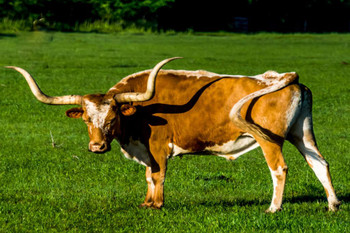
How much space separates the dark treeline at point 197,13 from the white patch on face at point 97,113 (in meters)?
48.1

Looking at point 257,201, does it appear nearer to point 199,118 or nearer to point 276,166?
point 276,166

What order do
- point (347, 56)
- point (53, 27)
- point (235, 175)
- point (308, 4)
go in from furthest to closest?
point (308, 4)
point (53, 27)
point (347, 56)
point (235, 175)

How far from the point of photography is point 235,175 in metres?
11.0

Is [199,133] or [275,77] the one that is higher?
[275,77]

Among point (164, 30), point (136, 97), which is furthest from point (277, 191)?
point (164, 30)

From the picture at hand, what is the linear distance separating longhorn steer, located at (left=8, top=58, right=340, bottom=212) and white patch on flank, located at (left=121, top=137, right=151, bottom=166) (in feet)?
0.04

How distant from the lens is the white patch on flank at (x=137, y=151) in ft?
28.9

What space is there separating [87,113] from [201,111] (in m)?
1.50

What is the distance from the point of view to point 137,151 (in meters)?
8.85

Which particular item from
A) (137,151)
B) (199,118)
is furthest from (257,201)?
(137,151)

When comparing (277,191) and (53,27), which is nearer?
(277,191)

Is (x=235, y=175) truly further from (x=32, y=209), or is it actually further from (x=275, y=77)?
(x=32, y=209)

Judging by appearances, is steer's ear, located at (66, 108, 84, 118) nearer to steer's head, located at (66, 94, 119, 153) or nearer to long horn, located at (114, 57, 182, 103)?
steer's head, located at (66, 94, 119, 153)

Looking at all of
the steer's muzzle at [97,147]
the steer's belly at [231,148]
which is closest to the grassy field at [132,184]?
the steer's belly at [231,148]
